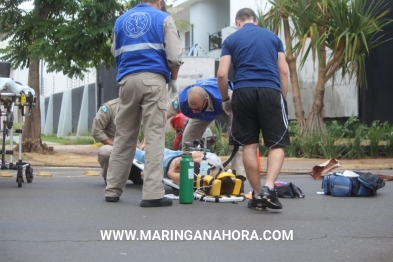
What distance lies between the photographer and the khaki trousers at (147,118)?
7.36 metres

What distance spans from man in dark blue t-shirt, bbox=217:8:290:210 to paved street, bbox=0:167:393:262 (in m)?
0.56

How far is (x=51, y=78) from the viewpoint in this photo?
4719 cm

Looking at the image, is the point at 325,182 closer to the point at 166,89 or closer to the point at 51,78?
the point at 166,89

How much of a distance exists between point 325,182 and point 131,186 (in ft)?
8.08

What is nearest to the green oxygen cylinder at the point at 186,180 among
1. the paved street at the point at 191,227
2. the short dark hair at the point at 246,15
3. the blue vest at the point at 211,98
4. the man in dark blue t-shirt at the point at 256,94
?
the paved street at the point at 191,227

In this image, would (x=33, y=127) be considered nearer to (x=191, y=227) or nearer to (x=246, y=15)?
(x=246, y=15)

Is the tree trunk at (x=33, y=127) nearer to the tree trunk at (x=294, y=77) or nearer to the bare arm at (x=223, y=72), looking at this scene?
the tree trunk at (x=294, y=77)

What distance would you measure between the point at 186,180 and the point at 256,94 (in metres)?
1.11

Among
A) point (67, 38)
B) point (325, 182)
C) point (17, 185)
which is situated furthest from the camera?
point (67, 38)

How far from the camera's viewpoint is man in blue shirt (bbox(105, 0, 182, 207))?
735cm

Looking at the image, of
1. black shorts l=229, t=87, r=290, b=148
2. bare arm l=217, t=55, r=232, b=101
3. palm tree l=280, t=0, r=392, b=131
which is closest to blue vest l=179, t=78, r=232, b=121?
bare arm l=217, t=55, r=232, b=101

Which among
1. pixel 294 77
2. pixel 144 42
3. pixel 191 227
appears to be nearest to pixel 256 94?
pixel 144 42

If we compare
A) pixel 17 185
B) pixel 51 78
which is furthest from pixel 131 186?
pixel 51 78

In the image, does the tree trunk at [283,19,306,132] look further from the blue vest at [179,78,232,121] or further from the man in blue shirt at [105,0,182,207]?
the man in blue shirt at [105,0,182,207]
